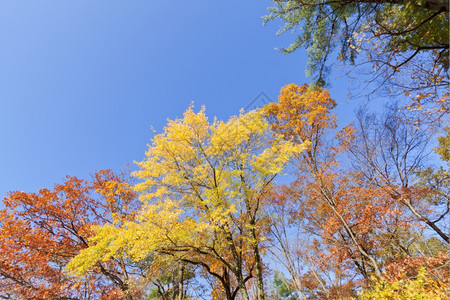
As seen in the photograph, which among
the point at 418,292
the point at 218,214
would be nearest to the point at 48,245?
the point at 218,214

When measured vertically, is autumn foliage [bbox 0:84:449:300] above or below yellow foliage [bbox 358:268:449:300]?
above

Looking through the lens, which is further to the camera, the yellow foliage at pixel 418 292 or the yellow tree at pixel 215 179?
the yellow tree at pixel 215 179

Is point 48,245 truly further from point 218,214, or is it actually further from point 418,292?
point 418,292

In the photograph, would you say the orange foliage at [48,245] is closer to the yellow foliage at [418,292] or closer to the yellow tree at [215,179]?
the yellow tree at [215,179]

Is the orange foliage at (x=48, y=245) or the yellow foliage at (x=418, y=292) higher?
the orange foliage at (x=48, y=245)

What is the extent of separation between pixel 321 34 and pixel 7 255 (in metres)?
12.1

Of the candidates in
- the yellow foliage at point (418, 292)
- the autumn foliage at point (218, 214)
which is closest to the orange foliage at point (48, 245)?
the autumn foliage at point (218, 214)

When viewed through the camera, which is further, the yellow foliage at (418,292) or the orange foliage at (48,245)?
the orange foliage at (48,245)

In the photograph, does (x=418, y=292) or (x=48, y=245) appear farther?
(x=48, y=245)

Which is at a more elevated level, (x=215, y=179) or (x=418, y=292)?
(x=215, y=179)

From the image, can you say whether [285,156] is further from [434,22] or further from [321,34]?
[434,22]

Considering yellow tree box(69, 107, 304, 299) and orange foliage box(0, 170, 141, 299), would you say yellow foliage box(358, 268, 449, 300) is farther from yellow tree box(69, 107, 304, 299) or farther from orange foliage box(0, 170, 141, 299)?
orange foliage box(0, 170, 141, 299)

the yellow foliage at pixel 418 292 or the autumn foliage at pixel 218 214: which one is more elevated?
the autumn foliage at pixel 218 214

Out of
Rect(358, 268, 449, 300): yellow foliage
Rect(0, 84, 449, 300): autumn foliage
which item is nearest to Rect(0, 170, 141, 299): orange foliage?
Rect(0, 84, 449, 300): autumn foliage
